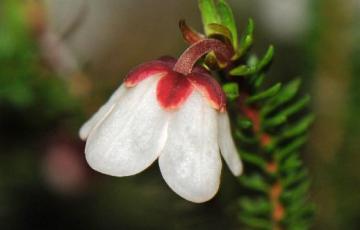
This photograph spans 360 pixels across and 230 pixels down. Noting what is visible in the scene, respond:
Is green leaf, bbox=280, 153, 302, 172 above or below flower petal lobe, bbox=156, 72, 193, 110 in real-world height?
below

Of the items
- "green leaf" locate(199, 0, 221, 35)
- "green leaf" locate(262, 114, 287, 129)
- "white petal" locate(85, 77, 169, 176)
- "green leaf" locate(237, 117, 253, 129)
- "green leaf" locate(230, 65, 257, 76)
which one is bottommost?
"green leaf" locate(262, 114, 287, 129)

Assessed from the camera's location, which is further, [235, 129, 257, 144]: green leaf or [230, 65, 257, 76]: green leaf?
[235, 129, 257, 144]: green leaf

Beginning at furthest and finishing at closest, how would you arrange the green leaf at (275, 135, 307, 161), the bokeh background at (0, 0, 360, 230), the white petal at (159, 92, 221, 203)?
the bokeh background at (0, 0, 360, 230) → the green leaf at (275, 135, 307, 161) → the white petal at (159, 92, 221, 203)

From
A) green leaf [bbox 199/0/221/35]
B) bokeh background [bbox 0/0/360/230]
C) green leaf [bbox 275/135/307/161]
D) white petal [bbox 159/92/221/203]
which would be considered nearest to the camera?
white petal [bbox 159/92/221/203]

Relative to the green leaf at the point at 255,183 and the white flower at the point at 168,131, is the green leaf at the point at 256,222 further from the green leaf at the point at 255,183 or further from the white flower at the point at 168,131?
the white flower at the point at 168,131

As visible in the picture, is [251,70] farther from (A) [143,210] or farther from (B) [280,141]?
(A) [143,210]

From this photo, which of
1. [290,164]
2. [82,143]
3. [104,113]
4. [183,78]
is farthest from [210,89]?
[82,143]

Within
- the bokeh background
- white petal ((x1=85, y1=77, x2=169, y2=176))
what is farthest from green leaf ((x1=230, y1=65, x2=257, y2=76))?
the bokeh background

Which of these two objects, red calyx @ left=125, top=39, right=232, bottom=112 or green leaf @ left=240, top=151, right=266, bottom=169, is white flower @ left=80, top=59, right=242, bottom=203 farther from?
green leaf @ left=240, top=151, right=266, bottom=169
